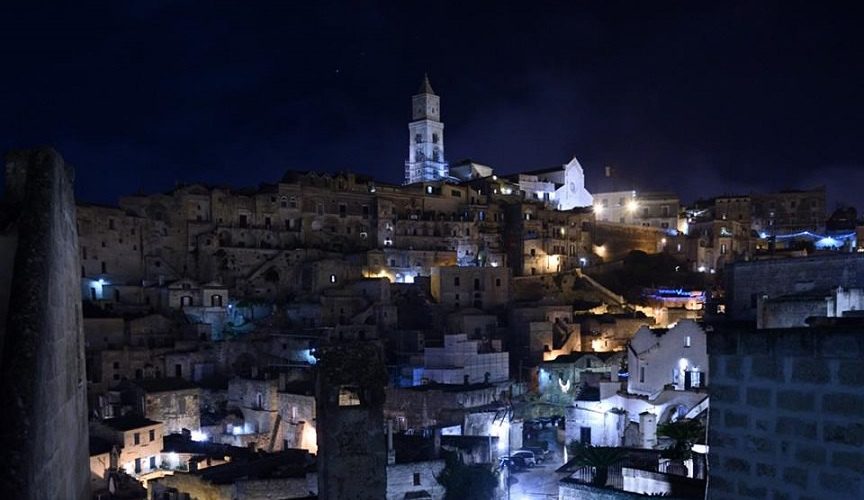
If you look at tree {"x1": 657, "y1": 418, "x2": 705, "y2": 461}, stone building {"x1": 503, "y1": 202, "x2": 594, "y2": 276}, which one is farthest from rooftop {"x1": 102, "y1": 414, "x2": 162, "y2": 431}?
stone building {"x1": 503, "y1": 202, "x2": 594, "y2": 276}

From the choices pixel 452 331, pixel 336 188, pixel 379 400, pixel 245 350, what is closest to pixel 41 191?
pixel 379 400

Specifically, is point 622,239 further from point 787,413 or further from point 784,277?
point 787,413

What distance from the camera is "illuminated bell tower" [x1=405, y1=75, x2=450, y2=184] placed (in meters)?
86.2

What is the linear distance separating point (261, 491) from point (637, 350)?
18775 millimetres

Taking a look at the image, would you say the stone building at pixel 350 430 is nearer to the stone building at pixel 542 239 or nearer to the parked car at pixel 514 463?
the parked car at pixel 514 463

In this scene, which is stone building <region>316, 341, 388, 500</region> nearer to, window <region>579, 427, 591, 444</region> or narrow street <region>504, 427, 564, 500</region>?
narrow street <region>504, 427, 564, 500</region>

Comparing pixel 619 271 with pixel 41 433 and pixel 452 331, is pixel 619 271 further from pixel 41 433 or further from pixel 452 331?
pixel 41 433

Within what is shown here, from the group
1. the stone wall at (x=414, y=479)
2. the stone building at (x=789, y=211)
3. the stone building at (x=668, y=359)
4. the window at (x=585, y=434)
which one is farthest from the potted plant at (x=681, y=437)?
the stone building at (x=789, y=211)

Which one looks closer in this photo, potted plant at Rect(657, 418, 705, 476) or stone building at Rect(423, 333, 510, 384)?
potted plant at Rect(657, 418, 705, 476)

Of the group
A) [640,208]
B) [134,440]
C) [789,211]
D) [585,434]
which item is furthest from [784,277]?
[789,211]

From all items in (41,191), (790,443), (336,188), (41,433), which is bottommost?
(790,443)

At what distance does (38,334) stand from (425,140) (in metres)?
85.2

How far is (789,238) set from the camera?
6856 cm

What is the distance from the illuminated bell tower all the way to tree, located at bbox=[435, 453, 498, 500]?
210ft
